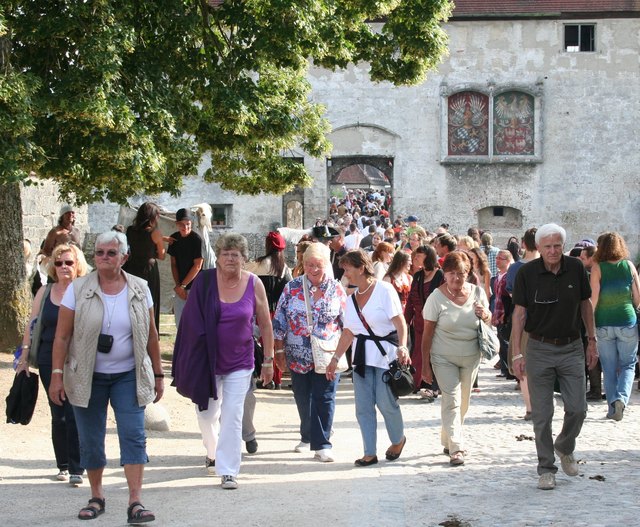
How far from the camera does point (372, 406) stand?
28.1 ft

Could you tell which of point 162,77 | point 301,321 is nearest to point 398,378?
point 301,321

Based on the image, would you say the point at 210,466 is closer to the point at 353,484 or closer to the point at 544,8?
the point at 353,484

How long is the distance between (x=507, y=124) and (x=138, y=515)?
32.6 metres

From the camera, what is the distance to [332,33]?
15.0 meters

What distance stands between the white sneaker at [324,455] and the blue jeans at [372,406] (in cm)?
36

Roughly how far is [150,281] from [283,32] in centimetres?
366

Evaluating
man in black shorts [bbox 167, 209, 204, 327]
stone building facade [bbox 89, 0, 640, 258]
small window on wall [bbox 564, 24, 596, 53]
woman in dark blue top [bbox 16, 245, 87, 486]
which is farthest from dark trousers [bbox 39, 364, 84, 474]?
small window on wall [bbox 564, 24, 596, 53]

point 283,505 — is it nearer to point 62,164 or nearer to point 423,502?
point 423,502

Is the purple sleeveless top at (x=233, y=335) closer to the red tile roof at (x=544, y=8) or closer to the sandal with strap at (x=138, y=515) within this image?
the sandal with strap at (x=138, y=515)

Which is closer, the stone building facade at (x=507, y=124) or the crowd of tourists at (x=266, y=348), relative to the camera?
the crowd of tourists at (x=266, y=348)

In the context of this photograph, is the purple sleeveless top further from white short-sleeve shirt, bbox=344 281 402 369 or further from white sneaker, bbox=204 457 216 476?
white short-sleeve shirt, bbox=344 281 402 369

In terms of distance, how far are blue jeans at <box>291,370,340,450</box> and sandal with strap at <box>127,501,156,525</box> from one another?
8.09 feet

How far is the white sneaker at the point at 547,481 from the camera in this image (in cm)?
747

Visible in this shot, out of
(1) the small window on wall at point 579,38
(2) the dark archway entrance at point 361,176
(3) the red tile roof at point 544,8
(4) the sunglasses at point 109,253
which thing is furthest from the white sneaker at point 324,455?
(1) the small window on wall at point 579,38
